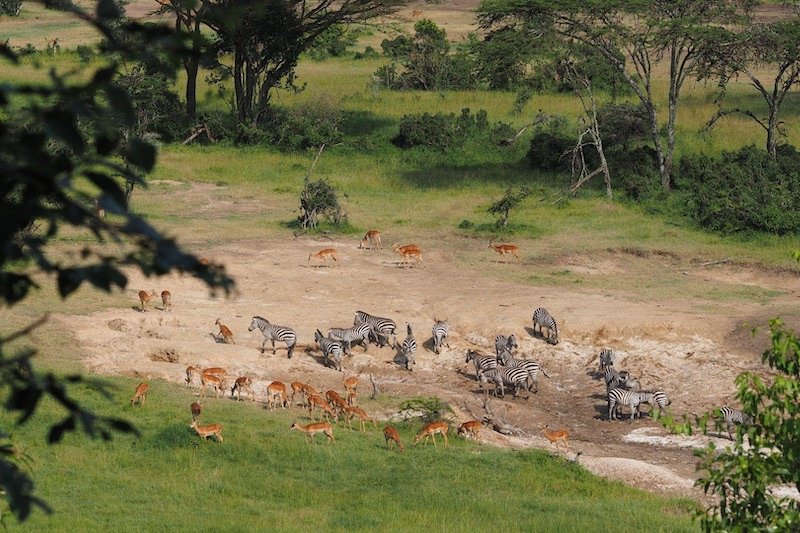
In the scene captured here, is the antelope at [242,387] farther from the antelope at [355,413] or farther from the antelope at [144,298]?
the antelope at [144,298]

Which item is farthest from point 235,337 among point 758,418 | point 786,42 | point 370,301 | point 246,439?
point 786,42

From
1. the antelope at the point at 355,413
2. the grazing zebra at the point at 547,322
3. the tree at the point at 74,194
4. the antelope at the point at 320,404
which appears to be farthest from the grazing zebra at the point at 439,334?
the tree at the point at 74,194

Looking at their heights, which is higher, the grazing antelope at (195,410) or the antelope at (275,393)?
the grazing antelope at (195,410)

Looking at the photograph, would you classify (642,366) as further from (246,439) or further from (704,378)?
(246,439)

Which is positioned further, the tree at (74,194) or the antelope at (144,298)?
the antelope at (144,298)

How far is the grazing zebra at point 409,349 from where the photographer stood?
65.6 ft

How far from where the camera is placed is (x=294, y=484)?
13.2 m

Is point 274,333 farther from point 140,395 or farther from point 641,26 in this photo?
point 641,26

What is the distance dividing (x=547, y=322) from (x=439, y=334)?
1697 millimetres

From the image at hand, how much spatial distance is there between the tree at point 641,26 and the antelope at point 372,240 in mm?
8070

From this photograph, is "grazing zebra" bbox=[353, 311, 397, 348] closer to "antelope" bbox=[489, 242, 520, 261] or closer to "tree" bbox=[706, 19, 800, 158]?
"antelope" bbox=[489, 242, 520, 261]

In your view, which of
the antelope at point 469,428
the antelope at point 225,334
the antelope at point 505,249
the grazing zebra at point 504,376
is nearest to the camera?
the antelope at point 469,428

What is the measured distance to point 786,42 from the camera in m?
30.5

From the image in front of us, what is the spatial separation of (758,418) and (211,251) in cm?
1803
